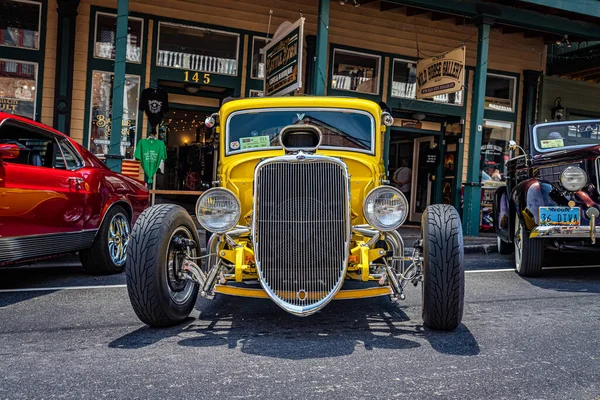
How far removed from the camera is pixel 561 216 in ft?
19.7

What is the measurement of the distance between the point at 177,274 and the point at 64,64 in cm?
768

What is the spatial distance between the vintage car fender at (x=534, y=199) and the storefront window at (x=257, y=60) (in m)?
6.58

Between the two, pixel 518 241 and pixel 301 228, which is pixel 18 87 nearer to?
pixel 301 228

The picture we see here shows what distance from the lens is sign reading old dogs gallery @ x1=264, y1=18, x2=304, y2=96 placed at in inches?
345

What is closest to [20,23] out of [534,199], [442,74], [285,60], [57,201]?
[285,60]

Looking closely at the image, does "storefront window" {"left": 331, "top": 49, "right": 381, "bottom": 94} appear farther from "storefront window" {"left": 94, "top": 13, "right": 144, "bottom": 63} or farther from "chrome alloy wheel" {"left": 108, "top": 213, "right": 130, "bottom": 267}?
"chrome alloy wheel" {"left": 108, "top": 213, "right": 130, "bottom": 267}

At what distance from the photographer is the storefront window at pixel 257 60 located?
37.8ft

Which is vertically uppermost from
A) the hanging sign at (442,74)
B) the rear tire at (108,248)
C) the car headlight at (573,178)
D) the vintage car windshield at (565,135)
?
the hanging sign at (442,74)

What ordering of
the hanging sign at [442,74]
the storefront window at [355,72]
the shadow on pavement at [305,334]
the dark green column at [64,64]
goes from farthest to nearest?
the storefront window at [355,72], the hanging sign at [442,74], the dark green column at [64,64], the shadow on pavement at [305,334]

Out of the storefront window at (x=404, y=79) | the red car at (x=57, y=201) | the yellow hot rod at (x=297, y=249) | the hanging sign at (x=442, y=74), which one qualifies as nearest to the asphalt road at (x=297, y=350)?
the yellow hot rod at (x=297, y=249)

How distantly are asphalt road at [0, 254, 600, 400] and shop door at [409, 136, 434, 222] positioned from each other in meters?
9.11

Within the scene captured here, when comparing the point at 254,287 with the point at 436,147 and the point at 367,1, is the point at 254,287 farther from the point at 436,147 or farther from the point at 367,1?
the point at 436,147

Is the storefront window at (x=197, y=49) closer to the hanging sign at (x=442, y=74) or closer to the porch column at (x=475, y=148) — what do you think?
the hanging sign at (x=442, y=74)

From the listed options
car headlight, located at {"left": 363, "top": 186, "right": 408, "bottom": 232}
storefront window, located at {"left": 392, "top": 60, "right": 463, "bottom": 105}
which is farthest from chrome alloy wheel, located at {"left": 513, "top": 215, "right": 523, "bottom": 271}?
storefront window, located at {"left": 392, "top": 60, "right": 463, "bottom": 105}
